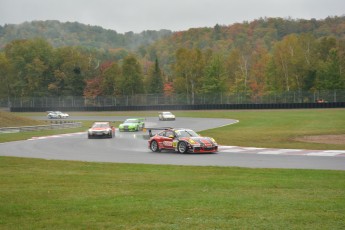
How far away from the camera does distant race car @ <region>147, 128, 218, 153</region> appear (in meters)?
25.2

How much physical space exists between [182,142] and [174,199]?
1549cm

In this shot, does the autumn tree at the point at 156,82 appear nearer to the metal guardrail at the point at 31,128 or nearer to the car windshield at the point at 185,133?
the metal guardrail at the point at 31,128

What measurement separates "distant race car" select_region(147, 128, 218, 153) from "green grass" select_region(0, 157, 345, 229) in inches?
320

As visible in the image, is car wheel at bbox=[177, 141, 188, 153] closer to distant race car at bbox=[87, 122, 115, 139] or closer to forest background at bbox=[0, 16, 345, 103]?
distant race car at bbox=[87, 122, 115, 139]

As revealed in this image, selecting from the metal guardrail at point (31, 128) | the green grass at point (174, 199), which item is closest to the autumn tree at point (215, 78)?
the metal guardrail at point (31, 128)

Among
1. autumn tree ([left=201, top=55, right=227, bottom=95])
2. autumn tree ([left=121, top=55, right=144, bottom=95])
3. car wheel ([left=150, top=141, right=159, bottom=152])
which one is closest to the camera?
car wheel ([left=150, top=141, right=159, bottom=152])

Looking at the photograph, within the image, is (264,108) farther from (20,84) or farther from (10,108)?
(20,84)

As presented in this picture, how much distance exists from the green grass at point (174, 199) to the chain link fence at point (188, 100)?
227 feet

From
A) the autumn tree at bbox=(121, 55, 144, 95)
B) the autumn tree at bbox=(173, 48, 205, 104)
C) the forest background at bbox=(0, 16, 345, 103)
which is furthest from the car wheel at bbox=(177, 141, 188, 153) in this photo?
the autumn tree at bbox=(173, 48, 205, 104)

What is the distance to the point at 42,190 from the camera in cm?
1199

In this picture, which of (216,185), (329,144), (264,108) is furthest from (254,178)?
(264,108)

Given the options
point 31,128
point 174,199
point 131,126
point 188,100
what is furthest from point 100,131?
point 188,100

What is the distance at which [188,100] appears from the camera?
304 feet

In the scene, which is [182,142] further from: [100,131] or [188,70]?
[188,70]
